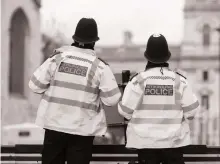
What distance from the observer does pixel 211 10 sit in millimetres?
41812

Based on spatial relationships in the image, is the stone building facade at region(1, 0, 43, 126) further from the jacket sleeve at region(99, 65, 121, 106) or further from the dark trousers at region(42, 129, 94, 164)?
the jacket sleeve at region(99, 65, 121, 106)

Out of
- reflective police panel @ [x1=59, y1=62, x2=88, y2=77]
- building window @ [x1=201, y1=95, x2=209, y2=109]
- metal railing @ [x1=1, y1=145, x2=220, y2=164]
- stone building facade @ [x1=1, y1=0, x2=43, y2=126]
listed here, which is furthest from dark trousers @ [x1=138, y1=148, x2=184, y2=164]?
building window @ [x1=201, y1=95, x2=209, y2=109]

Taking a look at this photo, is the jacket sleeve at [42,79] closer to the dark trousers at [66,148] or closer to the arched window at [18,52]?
the dark trousers at [66,148]

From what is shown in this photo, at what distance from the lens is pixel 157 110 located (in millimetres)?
3461

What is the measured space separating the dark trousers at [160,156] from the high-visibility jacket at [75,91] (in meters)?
0.33

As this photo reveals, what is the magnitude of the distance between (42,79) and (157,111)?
2.74 feet

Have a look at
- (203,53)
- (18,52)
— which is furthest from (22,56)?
(203,53)

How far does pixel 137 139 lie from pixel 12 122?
28.3 feet

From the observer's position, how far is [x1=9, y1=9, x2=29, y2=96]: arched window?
1166 cm

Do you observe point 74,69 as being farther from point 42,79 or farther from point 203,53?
point 203,53

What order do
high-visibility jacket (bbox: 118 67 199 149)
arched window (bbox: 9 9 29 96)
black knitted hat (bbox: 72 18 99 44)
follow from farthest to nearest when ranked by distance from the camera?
arched window (bbox: 9 9 29 96), black knitted hat (bbox: 72 18 99 44), high-visibility jacket (bbox: 118 67 199 149)

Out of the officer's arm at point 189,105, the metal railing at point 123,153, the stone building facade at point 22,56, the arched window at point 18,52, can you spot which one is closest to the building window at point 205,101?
the stone building facade at point 22,56

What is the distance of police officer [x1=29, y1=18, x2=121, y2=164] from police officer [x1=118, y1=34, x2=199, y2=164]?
164mm

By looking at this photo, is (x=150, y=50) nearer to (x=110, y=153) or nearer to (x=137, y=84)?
(x=137, y=84)
